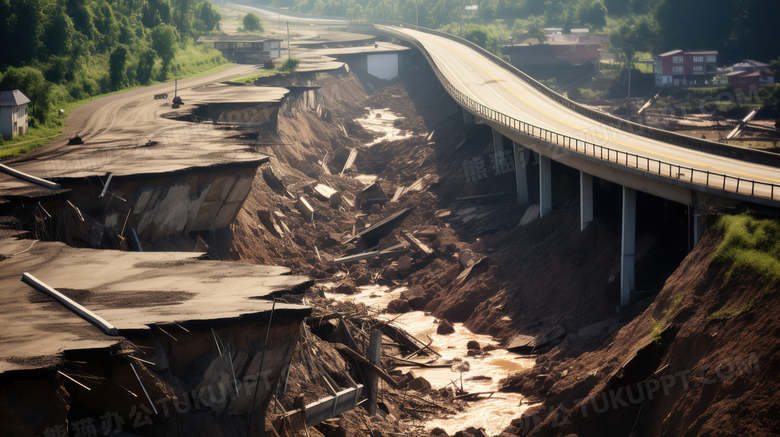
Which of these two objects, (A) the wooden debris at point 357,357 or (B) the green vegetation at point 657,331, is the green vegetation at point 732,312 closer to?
(B) the green vegetation at point 657,331

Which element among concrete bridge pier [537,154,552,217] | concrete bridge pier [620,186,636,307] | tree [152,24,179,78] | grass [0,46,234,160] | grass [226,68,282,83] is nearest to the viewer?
concrete bridge pier [620,186,636,307]

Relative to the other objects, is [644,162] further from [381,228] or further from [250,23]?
[250,23]

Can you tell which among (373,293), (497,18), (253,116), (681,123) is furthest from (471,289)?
(497,18)

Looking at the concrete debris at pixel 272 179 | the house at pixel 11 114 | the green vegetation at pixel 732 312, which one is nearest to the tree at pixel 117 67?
the house at pixel 11 114

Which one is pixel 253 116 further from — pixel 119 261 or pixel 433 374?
pixel 119 261

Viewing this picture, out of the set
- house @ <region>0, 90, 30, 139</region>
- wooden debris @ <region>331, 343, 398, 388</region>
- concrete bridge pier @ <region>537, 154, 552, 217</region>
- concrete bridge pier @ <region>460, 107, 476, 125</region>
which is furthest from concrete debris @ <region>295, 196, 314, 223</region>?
wooden debris @ <region>331, 343, 398, 388</region>

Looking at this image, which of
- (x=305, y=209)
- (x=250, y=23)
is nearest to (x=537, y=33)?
(x=250, y=23)

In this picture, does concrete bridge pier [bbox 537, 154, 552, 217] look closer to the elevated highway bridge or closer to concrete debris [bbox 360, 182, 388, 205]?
the elevated highway bridge
